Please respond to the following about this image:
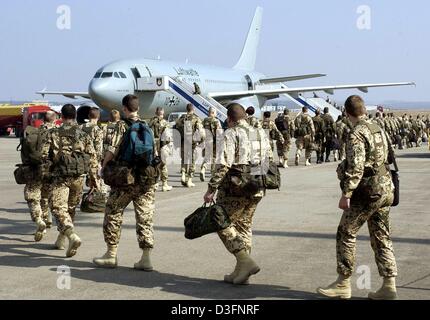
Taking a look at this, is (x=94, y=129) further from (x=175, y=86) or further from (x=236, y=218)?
(x=175, y=86)

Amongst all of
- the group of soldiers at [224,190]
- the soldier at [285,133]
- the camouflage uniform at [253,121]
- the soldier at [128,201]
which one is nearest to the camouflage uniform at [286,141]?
the soldier at [285,133]

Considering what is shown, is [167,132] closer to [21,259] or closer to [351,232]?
[21,259]

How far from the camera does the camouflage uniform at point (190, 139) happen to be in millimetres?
15344

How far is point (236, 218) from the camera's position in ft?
21.3

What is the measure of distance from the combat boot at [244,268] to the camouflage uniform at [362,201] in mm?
934

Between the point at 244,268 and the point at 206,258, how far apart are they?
1418mm

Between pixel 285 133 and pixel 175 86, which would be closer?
pixel 285 133

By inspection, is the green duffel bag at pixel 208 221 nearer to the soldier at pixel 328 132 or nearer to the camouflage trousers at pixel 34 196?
the camouflage trousers at pixel 34 196

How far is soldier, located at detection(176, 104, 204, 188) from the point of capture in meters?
15.4

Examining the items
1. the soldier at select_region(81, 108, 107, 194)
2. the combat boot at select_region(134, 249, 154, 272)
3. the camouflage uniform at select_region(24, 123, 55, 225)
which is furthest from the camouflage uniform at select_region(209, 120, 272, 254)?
the soldier at select_region(81, 108, 107, 194)

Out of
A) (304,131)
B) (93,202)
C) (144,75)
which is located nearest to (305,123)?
(304,131)

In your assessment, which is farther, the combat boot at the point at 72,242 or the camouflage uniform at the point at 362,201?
the combat boot at the point at 72,242

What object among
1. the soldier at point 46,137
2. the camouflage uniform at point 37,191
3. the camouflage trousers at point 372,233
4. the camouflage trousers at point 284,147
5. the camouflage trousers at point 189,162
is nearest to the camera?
the camouflage trousers at point 372,233
